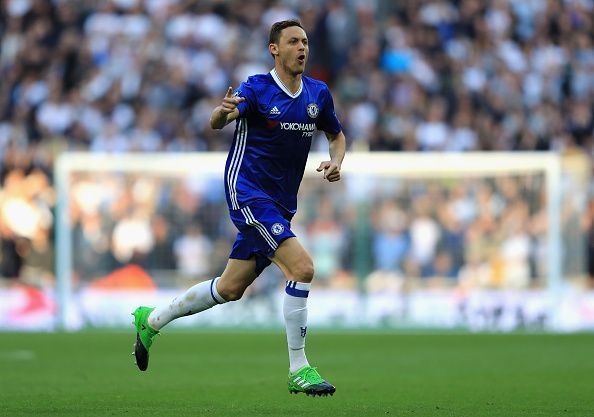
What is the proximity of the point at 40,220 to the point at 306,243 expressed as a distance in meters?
4.53

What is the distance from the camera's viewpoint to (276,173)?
30.7 feet

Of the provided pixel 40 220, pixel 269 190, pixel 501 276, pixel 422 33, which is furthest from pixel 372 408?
pixel 422 33

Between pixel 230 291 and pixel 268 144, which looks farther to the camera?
pixel 230 291

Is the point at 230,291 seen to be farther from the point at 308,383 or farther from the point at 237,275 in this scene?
the point at 308,383

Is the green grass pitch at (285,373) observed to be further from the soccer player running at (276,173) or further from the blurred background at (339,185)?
the blurred background at (339,185)

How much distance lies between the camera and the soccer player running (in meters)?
9.08

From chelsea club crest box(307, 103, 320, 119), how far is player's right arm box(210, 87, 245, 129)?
72 cm

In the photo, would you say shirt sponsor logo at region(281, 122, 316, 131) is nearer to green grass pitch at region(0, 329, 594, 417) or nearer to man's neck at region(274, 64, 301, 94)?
man's neck at region(274, 64, 301, 94)

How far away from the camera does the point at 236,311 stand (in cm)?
2136

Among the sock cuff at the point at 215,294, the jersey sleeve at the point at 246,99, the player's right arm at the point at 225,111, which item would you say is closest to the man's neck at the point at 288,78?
the jersey sleeve at the point at 246,99

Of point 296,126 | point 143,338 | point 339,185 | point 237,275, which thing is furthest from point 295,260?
point 339,185

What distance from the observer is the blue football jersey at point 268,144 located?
927 centimetres

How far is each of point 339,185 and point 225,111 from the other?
44.8 feet

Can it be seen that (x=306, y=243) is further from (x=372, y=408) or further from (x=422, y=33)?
(x=372, y=408)
